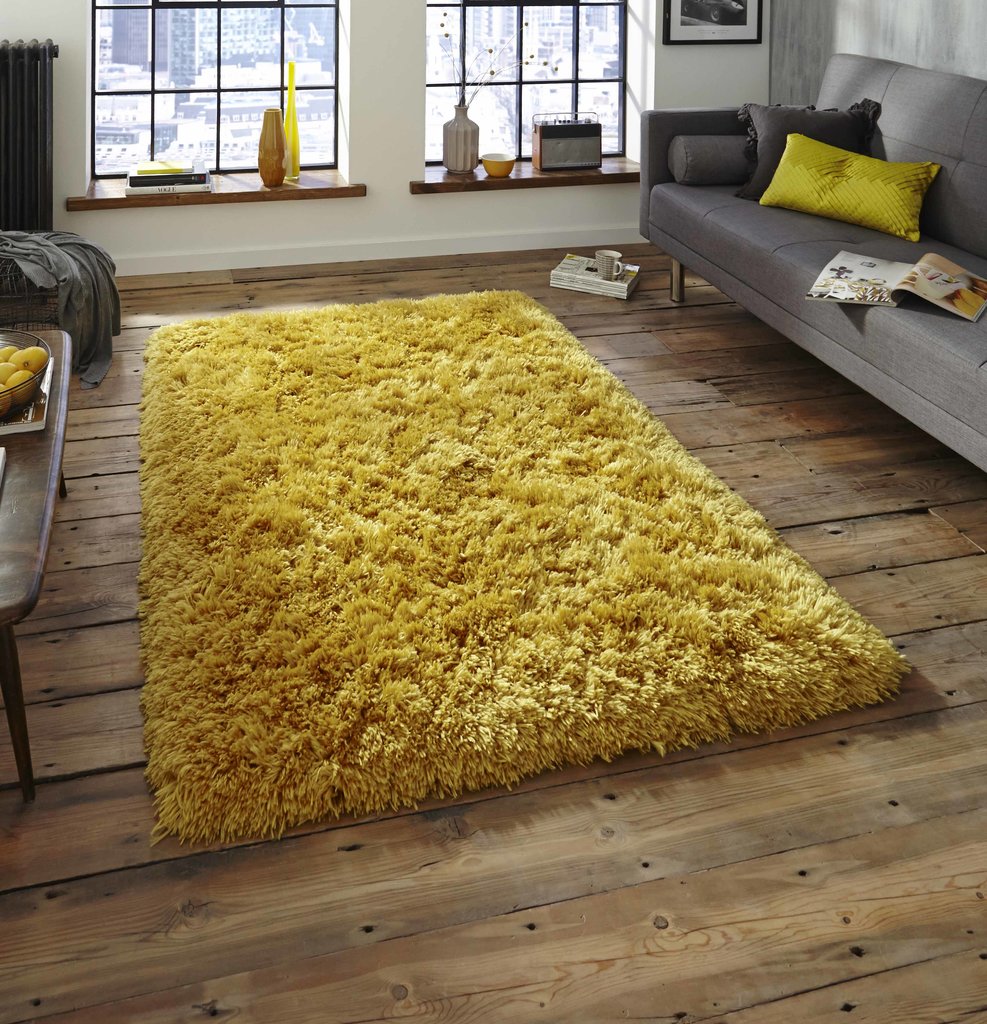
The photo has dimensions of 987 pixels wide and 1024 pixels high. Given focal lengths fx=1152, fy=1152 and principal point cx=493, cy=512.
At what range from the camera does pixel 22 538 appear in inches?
74.0

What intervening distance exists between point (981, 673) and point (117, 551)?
6.42ft

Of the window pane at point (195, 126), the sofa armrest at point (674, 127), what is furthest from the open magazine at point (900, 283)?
the window pane at point (195, 126)

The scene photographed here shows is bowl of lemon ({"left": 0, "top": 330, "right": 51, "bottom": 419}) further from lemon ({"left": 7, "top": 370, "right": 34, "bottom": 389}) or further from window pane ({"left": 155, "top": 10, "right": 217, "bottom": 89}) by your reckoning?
window pane ({"left": 155, "top": 10, "right": 217, "bottom": 89})

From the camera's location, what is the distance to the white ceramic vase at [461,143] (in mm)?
5172

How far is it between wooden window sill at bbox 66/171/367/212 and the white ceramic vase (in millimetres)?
437

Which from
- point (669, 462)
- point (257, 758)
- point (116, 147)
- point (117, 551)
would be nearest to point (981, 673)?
point (669, 462)

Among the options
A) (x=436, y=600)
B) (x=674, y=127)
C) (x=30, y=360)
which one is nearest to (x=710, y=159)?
(x=674, y=127)

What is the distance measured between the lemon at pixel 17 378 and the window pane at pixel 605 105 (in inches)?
155

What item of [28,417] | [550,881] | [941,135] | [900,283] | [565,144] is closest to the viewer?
[550,881]

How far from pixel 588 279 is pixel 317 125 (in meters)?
1.59

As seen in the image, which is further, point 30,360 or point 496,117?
point 496,117

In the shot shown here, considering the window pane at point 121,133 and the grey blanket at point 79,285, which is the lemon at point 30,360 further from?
the window pane at point 121,133

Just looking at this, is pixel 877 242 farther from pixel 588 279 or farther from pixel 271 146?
pixel 271 146

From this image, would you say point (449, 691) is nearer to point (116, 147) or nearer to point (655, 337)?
point (655, 337)
